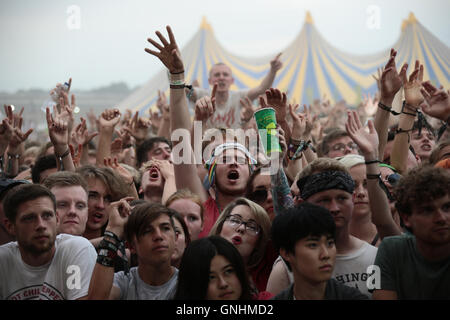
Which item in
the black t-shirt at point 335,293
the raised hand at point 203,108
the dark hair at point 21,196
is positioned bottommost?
the black t-shirt at point 335,293

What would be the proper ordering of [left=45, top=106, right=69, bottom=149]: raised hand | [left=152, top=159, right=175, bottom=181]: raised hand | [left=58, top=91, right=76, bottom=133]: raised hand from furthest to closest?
[left=58, top=91, right=76, bottom=133]: raised hand → [left=152, top=159, right=175, bottom=181]: raised hand → [left=45, top=106, right=69, bottom=149]: raised hand

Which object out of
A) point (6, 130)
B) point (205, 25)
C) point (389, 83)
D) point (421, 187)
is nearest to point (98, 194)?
point (6, 130)

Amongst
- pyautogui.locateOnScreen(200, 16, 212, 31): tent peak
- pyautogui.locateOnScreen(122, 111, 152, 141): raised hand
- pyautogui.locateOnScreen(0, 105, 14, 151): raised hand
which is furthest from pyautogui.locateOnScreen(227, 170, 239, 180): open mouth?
pyautogui.locateOnScreen(200, 16, 212, 31): tent peak

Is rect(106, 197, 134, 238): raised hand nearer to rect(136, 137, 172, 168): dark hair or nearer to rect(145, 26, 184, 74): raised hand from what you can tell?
rect(145, 26, 184, 74): raised hand

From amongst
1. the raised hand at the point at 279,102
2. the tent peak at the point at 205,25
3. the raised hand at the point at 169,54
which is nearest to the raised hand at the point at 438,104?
the raised hand at the point at 279,102

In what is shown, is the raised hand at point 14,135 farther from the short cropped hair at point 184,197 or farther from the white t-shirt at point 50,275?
the white t-shirt at point 50,275

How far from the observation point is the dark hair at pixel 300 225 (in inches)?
104

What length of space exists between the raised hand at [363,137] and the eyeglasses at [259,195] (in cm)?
81

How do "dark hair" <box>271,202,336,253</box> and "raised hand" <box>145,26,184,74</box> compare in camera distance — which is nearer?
"dark hair" <box>271,202,336,253</box>

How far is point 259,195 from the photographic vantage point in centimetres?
402

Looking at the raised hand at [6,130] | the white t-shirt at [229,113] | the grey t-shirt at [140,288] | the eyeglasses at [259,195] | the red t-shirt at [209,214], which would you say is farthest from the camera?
Answer: the white t-shirt at [229,113]

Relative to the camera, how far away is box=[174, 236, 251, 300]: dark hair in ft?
8.66

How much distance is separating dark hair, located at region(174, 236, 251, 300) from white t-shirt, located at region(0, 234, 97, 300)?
0.61 m

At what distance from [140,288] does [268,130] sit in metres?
1.29
